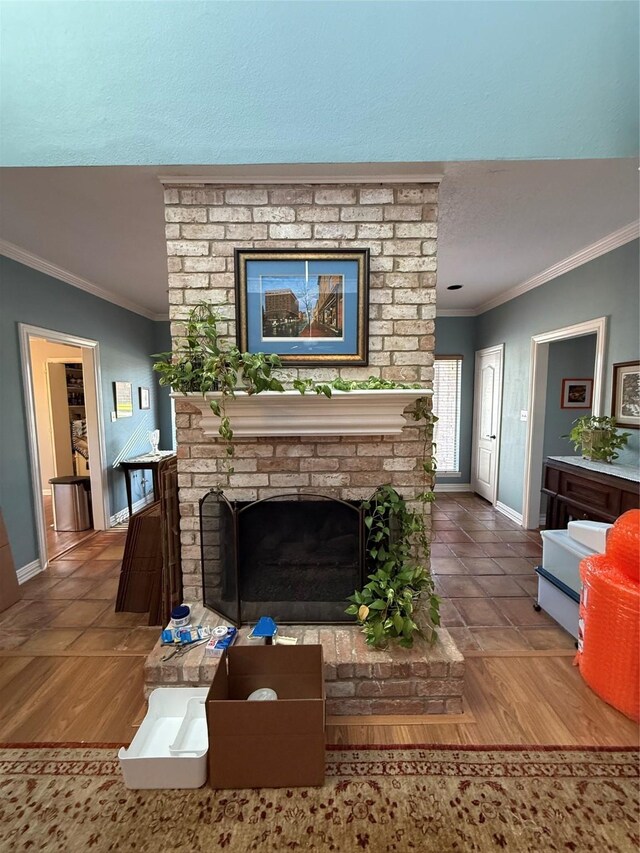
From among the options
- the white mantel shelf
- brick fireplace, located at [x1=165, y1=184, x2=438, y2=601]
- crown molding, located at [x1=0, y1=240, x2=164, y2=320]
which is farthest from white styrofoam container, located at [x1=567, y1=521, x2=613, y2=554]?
crown molding, located at [x1=0, y1=240, x2=164, y2=320]

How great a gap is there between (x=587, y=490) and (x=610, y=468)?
21 centimetres

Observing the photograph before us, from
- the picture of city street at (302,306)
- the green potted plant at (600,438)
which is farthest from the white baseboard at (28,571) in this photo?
the green potted plant at (600,438)

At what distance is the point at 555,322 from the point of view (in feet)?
11.3

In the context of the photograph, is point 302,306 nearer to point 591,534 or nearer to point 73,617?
point 591,534

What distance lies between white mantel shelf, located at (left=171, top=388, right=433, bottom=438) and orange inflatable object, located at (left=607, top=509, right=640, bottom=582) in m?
1.04

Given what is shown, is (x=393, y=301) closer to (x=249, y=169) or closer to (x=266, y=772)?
(x=249, y=169)

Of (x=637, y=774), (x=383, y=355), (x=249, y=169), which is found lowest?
(x=637, y=774)

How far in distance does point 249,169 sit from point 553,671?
2853 mm

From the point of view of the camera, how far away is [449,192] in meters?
2.05

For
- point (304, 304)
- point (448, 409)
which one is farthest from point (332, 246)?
point (448, 409)

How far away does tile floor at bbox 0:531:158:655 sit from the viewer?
218 cm

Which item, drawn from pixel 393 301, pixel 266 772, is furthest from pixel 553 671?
pixel 393 301

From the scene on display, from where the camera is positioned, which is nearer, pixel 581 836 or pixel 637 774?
pixel 581 836

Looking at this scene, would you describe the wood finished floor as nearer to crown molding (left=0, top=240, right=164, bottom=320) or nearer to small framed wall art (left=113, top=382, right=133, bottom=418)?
small framed wall art (left=113, top=382, right=133, bottom=418)
